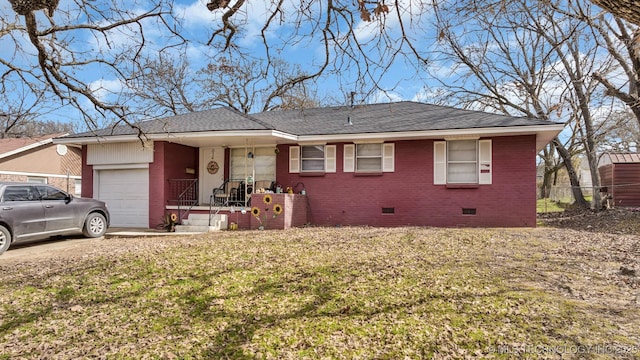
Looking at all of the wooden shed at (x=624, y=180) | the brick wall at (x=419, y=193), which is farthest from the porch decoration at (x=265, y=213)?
the wooden shed at (x=624, y=180)

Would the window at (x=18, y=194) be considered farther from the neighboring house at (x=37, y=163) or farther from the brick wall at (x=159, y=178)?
the neighboring house at (x=37, y=163)

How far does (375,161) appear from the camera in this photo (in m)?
12.5

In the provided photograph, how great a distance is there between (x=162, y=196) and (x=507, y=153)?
34.9 feet

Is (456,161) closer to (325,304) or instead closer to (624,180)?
(325,304)

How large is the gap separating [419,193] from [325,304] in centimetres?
816

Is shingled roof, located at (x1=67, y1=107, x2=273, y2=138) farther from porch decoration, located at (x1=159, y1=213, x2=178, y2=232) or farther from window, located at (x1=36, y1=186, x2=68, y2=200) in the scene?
porch decoration, located at (x1=159, y1=213, x2=178, y2=232)

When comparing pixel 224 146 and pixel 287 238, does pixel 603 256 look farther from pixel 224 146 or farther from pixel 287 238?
pixel 224 146

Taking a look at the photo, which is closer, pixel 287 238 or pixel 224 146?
pixel 287 238

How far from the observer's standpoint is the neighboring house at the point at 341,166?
11266 millimetres

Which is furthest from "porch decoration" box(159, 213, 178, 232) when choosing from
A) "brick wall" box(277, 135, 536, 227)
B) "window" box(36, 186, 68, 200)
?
"brick wall" box(277, 135, 536, 227)

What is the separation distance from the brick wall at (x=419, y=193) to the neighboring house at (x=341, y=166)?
30 mm

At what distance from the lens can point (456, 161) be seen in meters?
11.8

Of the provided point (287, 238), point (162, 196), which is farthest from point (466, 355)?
point (162, 196)

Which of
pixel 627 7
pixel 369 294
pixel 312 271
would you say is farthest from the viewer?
pixel 312 271
